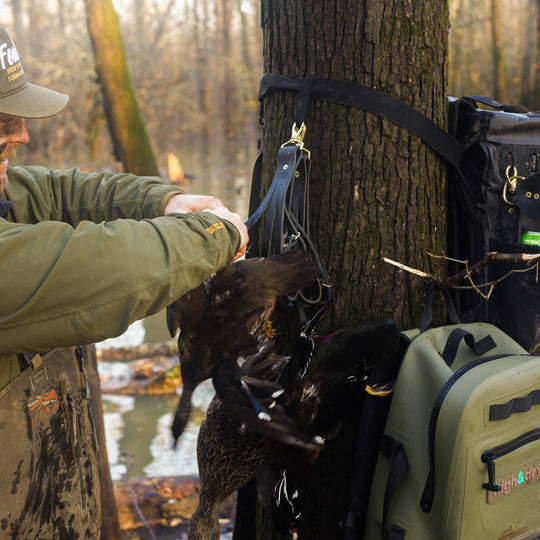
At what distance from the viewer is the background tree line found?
23172 mm

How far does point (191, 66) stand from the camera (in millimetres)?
32188

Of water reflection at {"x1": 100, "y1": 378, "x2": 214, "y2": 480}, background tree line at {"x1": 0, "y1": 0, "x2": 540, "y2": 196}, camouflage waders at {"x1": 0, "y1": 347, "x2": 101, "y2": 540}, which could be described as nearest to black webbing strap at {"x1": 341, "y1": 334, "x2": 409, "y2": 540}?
camouflage waders at {"x1": 0, "y1": 347, "x2": 101, "y2": 540}

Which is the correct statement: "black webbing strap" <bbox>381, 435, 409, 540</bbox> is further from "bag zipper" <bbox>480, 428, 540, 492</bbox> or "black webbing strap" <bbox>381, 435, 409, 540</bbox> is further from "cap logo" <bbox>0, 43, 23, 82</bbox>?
"cap logo" <bbox>0, 43, 23, 82</bbox>

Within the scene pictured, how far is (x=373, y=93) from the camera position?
7.92 feet

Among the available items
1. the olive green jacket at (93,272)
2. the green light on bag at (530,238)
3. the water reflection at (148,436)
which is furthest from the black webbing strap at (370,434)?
the water reflection at (148,436)

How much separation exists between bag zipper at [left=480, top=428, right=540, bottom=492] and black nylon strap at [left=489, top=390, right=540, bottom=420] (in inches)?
3.9

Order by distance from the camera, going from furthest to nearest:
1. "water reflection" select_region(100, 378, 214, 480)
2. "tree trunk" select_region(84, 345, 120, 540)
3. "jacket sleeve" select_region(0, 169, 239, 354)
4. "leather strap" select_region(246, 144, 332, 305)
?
"water reflection" select_region(100, 378, 214, 480) < "tree trunk" select_region(84, 345, 120, 540) < "leather strap" select_region(246, 144, 332, 305) < "jacket sleeve" select_region(0, 169, 239, 354)

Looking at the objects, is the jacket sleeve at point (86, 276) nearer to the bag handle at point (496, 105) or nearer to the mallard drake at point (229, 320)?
the mallard drake at point (229, 320)

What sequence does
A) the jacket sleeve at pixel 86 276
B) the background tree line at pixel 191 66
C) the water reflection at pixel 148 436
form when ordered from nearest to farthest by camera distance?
the jacket sleeve at pixel 86 276 → the water reflection at pixel 148 436 → the background tree line at pixel 191 66

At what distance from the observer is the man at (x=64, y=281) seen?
5.75ft

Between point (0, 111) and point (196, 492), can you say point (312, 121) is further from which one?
point (196, 492)

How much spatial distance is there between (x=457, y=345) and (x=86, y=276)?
1.27 metres

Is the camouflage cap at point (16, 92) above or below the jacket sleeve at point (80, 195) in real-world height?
above

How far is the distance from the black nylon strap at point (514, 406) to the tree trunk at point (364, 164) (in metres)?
0.55
